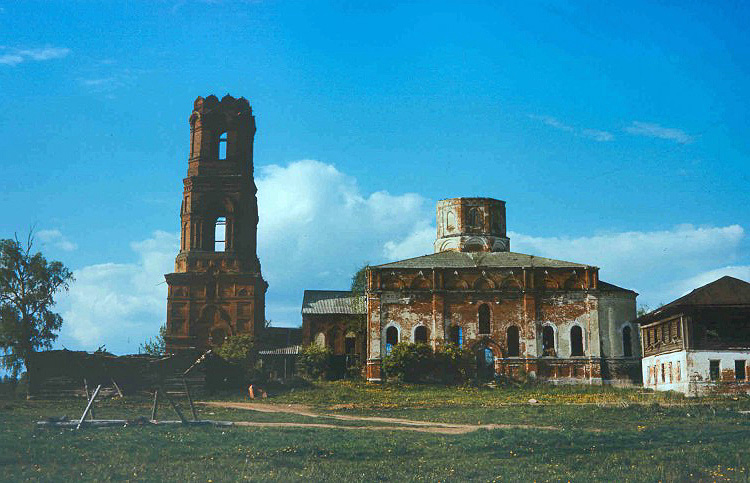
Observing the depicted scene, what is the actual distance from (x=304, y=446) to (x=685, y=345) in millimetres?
23743

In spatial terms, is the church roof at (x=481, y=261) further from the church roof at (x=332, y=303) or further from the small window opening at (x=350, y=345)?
the small window opening at (x=350, y=345)

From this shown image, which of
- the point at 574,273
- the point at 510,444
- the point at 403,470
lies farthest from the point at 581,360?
the point at 403,470

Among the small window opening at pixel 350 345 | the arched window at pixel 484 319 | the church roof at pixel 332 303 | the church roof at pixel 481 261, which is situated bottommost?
the small window opening at pixel 350 345

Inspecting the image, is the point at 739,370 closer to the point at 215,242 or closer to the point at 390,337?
the point at 390,337

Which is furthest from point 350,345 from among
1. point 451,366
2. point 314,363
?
point 451,366

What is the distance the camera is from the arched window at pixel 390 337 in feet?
160

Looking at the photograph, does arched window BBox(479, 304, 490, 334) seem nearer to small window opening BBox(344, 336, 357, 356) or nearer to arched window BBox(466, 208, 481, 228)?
arched window BBox(466, 208, 481, 228)

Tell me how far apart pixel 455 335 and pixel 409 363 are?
3.81 metres

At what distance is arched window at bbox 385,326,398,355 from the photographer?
48750 millimetres

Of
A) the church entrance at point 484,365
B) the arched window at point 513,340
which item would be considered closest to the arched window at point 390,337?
the church entrance at point 484,365

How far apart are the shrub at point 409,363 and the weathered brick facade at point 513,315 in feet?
5.01

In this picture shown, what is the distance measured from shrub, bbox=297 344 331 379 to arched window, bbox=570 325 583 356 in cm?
1388

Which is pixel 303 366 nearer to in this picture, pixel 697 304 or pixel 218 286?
pixel 218 286

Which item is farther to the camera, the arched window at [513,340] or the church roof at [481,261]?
the church roof at [481,261]
